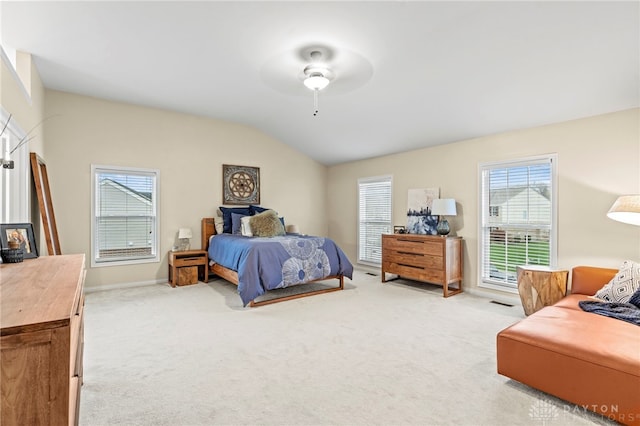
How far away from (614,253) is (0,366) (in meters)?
4.54

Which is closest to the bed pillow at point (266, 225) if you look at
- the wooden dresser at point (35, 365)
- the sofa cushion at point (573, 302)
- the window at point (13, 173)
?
the window at point (13, 173)

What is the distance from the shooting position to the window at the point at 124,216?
4.61 m

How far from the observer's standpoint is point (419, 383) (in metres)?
2.16

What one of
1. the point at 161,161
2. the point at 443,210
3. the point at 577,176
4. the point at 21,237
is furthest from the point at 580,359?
the point at 161,161

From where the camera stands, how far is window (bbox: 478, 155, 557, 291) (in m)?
3.79

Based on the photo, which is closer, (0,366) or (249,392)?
(0,366)

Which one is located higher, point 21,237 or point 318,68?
point 318,68

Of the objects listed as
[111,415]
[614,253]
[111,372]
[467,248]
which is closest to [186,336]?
[111,372]

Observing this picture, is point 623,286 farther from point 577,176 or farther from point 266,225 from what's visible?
point 266,225

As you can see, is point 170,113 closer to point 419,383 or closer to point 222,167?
point 222,167

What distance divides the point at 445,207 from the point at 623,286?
2.10 metres

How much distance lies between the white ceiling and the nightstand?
93.3 inches

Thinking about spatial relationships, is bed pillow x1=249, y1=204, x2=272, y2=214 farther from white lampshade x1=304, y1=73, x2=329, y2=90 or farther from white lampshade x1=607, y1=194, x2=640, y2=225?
white lampshade x1=607, y1=194, x2=640, y2=225

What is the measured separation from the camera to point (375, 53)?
3072mm
